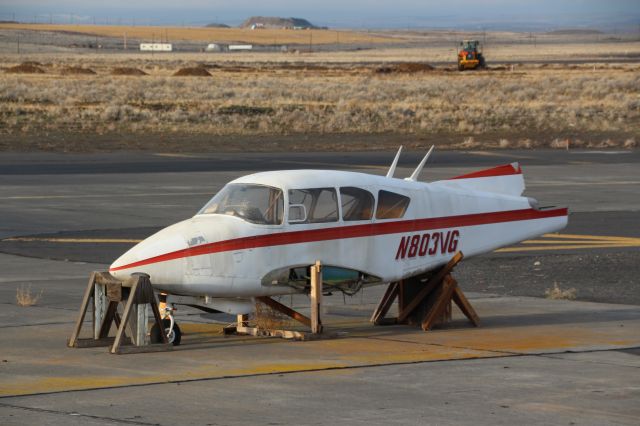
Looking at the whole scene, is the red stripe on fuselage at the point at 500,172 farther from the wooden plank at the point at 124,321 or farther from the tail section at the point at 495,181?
the wooden plank at the point at 124,321

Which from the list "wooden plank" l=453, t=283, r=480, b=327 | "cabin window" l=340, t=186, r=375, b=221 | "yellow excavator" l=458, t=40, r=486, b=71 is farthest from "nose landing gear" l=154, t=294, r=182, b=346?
"yellow excavator" l=458, t=40, r=486, b=71

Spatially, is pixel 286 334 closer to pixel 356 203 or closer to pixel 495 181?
pixel 356 203

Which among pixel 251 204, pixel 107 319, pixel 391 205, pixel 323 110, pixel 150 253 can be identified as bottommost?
pixel 323 110

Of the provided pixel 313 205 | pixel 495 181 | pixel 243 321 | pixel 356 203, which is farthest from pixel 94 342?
pixel 495 181

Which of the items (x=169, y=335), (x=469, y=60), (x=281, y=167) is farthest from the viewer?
(x=469, y=60)

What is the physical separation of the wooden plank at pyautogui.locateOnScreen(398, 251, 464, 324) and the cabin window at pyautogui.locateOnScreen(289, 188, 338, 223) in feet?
5.30

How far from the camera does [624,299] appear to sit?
1767 cm

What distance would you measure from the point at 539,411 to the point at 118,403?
3463 mm

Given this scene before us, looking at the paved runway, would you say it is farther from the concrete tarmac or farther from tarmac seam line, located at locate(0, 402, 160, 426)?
tarmac seam line, located at locate(0, 402, 160, 426)

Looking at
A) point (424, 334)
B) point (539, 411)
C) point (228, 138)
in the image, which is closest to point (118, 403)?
point (539, 411)

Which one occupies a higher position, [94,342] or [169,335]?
[169,335]

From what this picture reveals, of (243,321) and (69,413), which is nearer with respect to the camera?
(69,413)

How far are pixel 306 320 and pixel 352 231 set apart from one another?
1097 millimetres

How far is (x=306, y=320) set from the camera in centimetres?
1447
